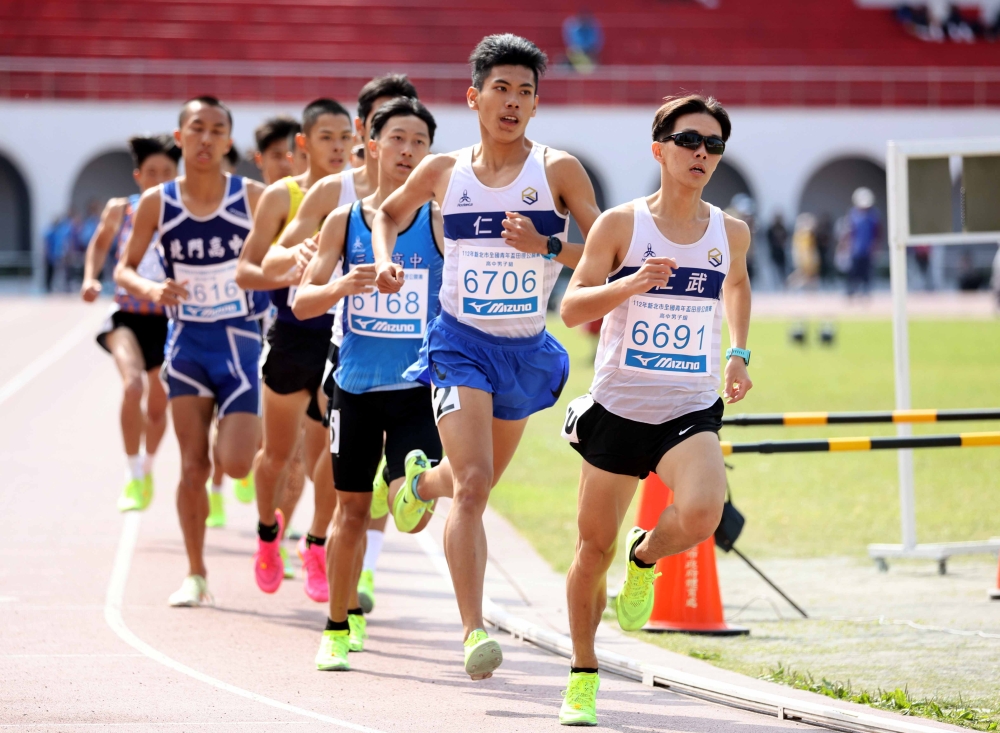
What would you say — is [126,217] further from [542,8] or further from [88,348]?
[542,8]

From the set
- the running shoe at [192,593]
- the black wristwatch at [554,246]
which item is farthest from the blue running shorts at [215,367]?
the black wristwatch at [554,246]

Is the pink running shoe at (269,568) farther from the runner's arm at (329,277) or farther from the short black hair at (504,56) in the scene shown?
the short black hair at (504,56)

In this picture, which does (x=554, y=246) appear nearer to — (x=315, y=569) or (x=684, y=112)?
(x=684, y=112)

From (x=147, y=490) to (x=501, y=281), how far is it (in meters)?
4.97

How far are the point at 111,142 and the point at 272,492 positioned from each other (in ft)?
116

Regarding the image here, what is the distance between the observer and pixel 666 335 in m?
5.18

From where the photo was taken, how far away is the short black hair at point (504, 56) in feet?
18.2

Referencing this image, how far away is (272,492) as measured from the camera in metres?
A: 7.67

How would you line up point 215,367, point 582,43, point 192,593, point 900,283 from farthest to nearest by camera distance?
point 582,43
point 900,283
point 215,367
point 192,593

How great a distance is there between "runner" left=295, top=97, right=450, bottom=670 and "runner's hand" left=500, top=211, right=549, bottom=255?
0.98 metres

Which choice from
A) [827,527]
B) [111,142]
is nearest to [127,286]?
[827,527]

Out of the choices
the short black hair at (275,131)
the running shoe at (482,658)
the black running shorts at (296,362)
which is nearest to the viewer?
the running shoe at (482,658)

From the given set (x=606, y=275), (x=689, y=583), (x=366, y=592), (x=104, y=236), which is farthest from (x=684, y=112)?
(x=104, y=236)

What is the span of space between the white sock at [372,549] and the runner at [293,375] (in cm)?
23
